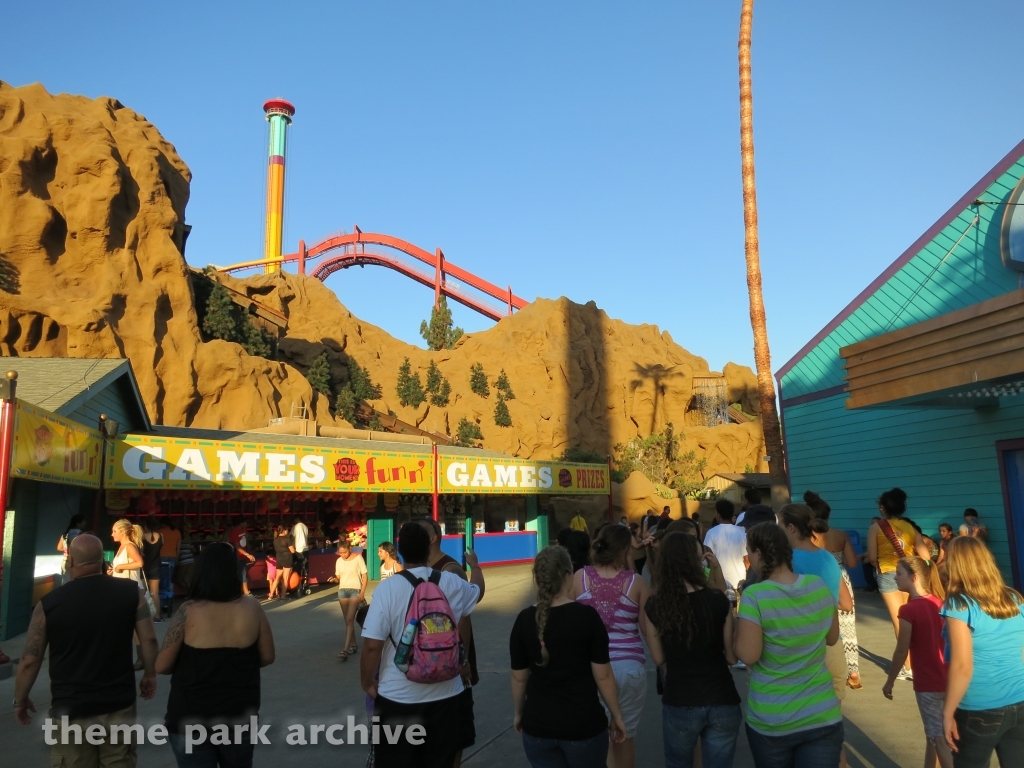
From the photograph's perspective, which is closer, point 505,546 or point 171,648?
point 171,648

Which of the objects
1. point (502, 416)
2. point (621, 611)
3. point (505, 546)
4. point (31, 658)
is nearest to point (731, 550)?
point (621, 611)

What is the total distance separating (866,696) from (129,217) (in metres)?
31.1

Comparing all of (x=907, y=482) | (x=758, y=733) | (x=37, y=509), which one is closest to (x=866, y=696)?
(x=758, y=733)

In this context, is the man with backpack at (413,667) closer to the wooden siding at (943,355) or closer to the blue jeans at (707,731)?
the blue jeans at (707,731)

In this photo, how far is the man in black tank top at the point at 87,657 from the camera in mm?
3968

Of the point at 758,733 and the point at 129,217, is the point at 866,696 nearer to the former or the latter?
the point at 758,733

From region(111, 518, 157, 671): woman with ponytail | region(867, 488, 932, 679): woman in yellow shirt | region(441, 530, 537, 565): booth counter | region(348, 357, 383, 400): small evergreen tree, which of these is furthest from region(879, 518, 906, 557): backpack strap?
region(348, 357, 383, 400): small evergreen tree

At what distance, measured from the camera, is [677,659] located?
3.87 metres

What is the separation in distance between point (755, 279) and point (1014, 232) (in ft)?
16.7

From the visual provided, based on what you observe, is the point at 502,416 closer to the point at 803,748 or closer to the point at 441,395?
the point at 441,395

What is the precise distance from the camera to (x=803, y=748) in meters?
3.58

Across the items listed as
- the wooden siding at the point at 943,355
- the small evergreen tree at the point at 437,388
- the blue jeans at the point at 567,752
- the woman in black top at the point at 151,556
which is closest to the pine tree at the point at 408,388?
the small evergreen tree at the point at 437,388

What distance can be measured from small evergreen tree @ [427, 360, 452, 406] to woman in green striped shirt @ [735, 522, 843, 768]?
155 feet

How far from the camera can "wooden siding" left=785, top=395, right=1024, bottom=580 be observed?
12562 mm
